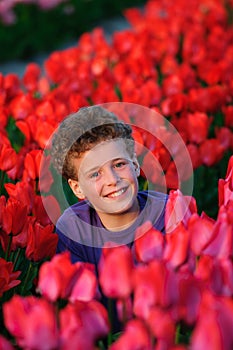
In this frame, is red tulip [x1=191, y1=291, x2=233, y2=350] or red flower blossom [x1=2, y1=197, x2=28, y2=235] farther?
red flower blossom [x1=2, y1=197, x2=28, y2=235]

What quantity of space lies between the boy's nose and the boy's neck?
20 cm

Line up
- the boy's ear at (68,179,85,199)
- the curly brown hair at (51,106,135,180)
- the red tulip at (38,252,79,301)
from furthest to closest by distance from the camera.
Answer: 1. the boy's ear at (68,179,85,199)
2. the curly brown hair at (51,106,135,180)
3. the red tulip at (38,252,79,301)

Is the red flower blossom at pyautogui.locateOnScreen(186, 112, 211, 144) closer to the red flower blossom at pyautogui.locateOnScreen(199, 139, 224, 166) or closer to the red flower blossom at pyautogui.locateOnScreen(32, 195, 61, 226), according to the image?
the red flower blossom at pyautogui.locateOnScreen(199, 139, 224, 166)

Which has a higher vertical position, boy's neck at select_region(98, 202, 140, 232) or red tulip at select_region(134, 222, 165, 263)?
red tulip at select_region(134, 222, 165, 263)

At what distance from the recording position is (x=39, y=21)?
8.75 meters

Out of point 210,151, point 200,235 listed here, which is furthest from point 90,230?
point 210,151

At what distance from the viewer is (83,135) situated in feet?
8.86

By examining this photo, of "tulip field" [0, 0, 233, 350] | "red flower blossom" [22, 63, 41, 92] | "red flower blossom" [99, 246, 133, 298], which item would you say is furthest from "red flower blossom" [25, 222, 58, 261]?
"red flower blossom" [22, 63, 41, 92]

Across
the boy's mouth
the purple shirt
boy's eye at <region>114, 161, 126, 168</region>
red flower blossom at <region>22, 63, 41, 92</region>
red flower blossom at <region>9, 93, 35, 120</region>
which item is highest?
red flower blossom at <region>22, 63, 41, 92</region>

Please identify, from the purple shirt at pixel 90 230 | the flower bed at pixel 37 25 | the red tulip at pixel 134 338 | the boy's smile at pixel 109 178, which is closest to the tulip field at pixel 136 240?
the red tulip at pixel 134 338

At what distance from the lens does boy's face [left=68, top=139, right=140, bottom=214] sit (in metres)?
2.60

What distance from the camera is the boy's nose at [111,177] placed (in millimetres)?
2580

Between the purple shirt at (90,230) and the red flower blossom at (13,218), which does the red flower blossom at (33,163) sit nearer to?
the purple shirt at (90,230)

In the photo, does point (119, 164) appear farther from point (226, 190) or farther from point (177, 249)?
point (177, 249)
